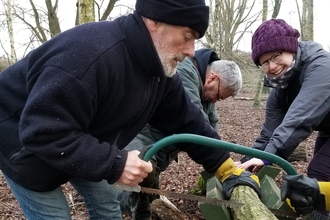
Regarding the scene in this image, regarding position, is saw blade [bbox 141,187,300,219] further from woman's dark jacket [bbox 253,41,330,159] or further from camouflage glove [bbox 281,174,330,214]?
woman's dark jacket [bbox 253,41,330,159]

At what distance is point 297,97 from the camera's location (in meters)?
2.86

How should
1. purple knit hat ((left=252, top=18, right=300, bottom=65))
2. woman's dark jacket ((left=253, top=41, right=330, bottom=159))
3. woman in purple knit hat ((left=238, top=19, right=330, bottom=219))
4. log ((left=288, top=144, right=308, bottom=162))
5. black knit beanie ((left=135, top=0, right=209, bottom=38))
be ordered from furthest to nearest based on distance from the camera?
log ((left=288, top=144, right=308, bottom=162)) → purple knit hat ((left=252, top=18, right=300, bottom=65)) → woman's dark jacket ((left=253, top=41, right=330, bottom=159)) → woman in purple knit hat ((left=238, top=19, right=330, bottom=219)) → black knit beanie ((left=135, top=0, right=209, bottom=38))

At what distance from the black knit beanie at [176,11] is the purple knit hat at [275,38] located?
1.34 meters

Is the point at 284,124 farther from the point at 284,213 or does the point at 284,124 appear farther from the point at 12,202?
the point at 12,202

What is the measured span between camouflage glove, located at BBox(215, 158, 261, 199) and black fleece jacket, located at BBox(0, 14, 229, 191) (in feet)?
2.52

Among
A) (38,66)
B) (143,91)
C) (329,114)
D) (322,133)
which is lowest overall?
(322,133)

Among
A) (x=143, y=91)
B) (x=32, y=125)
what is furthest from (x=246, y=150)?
(x=32, y=125)

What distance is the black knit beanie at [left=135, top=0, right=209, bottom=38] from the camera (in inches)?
69.0

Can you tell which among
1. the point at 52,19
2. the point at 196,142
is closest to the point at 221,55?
the point at 52,19

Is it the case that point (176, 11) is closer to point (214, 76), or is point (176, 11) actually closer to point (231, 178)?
point (231, 178)

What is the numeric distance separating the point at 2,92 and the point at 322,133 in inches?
117

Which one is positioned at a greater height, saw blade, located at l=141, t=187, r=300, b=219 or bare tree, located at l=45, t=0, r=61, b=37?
bare tree, located at l=45, t=0, r=61, b=37

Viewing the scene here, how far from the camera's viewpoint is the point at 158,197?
3.77 m

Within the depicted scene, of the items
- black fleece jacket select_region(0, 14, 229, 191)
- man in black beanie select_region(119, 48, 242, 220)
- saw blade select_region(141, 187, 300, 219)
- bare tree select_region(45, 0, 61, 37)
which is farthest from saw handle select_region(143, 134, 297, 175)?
bare tree select_region(45, 0, 61, 37)
